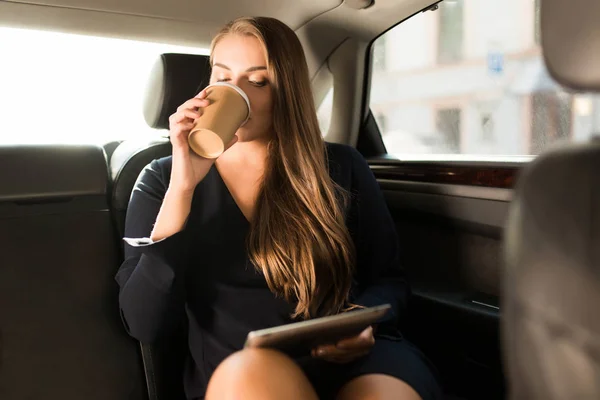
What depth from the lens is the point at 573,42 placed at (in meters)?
0.55

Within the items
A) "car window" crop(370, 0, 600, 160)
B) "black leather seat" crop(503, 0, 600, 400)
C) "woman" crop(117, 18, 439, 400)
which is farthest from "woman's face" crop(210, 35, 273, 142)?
"black leather seat" crop(503, 0, 600, 400)

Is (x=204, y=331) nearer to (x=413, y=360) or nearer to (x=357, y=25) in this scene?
(x=413, y=360)

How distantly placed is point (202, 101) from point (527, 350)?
2.33 feet

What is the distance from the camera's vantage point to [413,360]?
117 centimetres

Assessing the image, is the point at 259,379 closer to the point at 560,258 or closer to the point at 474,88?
the point at 560,258

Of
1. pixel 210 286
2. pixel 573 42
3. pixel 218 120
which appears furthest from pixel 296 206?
pixel 573 42

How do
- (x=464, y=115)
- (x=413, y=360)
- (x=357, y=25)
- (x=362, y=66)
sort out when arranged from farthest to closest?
1. (x=362, y=66)
2. (x=357, y=25)
3. (x=464, y=115)
4. (x=413, y=360)

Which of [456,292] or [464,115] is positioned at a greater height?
[464,115]

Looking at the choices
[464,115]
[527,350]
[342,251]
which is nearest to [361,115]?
[464,115]

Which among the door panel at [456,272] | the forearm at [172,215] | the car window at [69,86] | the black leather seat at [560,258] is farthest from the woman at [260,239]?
the black leather seat at [560,258]

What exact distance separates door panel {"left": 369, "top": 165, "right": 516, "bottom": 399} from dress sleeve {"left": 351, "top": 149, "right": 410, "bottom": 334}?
272 millimetres

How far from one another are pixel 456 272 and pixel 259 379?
91 cm

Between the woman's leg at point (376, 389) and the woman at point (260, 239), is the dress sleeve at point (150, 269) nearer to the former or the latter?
the woman at point (260, 239)

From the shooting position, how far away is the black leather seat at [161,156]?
1.41 meters
